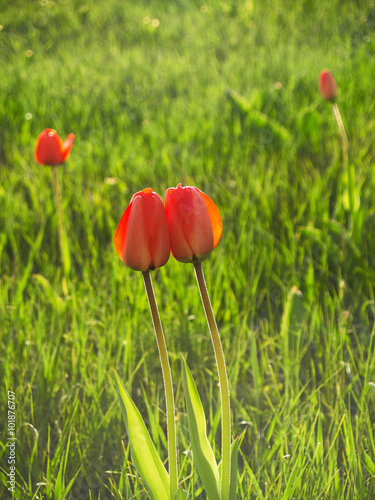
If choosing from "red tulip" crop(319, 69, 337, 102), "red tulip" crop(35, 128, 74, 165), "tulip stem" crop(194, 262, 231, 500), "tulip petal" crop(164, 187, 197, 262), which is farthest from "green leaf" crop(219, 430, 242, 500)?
"red tulip" crop(319, 69, 337, 102)

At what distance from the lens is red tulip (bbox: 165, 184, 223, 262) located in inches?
29.1

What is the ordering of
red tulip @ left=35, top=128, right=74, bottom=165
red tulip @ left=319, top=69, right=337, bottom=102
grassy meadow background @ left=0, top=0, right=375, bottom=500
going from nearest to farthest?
grassy meadow background @ left=0, top=0, right=375, bottom=500 < red tulip @ left=35, top=128, right=74, bottom=165 < red tulip @ left=319, top=69, right=337, bottom=102

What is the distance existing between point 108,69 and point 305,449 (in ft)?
11.2

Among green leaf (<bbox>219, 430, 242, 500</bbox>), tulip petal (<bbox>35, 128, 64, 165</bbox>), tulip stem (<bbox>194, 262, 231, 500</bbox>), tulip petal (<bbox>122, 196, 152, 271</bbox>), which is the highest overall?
tulip petal (<bbox>35, 128, 64, 165</bbox>)

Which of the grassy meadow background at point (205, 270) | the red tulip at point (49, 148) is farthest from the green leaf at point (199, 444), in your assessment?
the red tulip at point (49, 148)

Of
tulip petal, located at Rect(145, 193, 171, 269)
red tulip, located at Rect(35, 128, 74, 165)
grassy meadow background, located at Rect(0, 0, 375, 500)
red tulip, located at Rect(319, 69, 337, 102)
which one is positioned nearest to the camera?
tulip petal, located at Rect(145, 193, 171, 269)

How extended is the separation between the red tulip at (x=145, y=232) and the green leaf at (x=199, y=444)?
0.16 meters

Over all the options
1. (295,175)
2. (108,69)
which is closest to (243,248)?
(295,175)

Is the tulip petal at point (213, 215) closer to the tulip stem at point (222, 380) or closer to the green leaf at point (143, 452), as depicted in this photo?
the tulip stem at point (222, 380)

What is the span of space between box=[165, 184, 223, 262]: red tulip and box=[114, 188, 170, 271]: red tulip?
0.05 ft

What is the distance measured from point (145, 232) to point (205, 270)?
938mm

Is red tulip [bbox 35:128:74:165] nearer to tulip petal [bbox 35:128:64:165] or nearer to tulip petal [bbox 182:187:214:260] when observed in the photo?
tulip petal [bbox 35:128:64:165]

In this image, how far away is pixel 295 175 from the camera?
7.39 ft

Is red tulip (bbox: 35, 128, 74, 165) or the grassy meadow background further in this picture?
red tulip (bbox: 35, 128, 74, 165)
